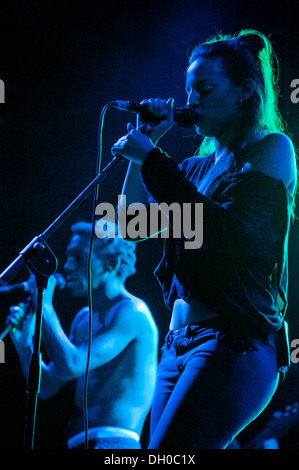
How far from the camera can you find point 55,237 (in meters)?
3.50

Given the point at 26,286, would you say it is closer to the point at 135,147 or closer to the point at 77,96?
the point at 77,96

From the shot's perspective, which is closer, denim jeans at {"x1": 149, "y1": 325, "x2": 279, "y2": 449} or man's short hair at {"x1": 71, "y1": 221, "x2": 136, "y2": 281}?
denim jeans at {"x1": 149, "y1": 325, "x2": 279, "y2": 449}

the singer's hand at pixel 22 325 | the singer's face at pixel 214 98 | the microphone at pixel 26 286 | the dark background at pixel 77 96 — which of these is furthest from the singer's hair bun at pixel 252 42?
the singer's hand at pixel 22 325

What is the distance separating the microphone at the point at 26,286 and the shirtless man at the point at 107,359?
0.41 feet

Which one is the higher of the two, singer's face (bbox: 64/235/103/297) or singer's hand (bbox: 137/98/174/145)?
singer's hand (bbox: 137/98/174/145)

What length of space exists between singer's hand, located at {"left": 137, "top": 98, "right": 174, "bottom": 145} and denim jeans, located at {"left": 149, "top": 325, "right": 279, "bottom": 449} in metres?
0.60

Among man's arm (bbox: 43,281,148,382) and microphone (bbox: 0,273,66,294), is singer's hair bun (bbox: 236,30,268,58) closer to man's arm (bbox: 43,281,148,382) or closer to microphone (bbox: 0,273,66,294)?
man's arm (bbox: 43,281,148,382)

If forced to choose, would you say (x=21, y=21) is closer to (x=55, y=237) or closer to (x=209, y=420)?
(x=55, y=237)

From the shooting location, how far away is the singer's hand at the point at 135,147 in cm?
138

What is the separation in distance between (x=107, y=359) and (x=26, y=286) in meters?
0.61

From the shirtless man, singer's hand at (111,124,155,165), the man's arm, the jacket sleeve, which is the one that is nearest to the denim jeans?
the jacket sleeve

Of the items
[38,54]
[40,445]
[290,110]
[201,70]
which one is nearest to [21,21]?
[38,54]

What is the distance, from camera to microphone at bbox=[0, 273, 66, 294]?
2.79 meters

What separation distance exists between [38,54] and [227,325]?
256cm
